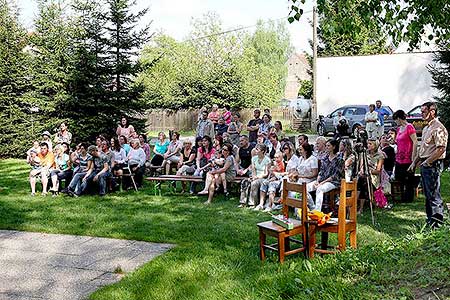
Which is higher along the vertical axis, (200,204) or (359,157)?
(359,157)

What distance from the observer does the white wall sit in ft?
96.5

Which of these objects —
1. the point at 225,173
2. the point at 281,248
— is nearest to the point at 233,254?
the point at 281,248

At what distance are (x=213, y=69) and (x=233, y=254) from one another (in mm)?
27619

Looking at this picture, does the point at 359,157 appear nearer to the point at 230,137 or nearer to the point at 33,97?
the point at 230,137

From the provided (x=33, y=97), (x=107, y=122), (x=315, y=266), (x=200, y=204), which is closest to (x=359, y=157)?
(x=200, y=204)

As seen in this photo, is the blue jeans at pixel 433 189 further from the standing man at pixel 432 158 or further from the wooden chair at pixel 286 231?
the wooden chair at pixel 286 231

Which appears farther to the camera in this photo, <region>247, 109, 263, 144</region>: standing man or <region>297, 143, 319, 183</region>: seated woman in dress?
<region>247, 109, 263, 144</region>: standing man

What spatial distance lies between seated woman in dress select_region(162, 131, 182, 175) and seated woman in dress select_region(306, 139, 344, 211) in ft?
16.8

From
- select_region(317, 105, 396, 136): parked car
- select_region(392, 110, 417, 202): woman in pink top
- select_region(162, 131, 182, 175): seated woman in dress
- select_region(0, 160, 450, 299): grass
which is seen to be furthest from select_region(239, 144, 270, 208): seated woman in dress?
select_region(317, 105, 396, 136): parked car

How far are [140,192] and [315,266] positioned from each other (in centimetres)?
720

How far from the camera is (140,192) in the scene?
1210cm

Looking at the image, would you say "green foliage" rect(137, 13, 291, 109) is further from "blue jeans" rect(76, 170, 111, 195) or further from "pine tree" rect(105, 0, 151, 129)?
"blue jeans" rect(76, 170, 111, 195)

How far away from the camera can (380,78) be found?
29719 mm

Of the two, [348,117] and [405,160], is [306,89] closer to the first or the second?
[348,117]
